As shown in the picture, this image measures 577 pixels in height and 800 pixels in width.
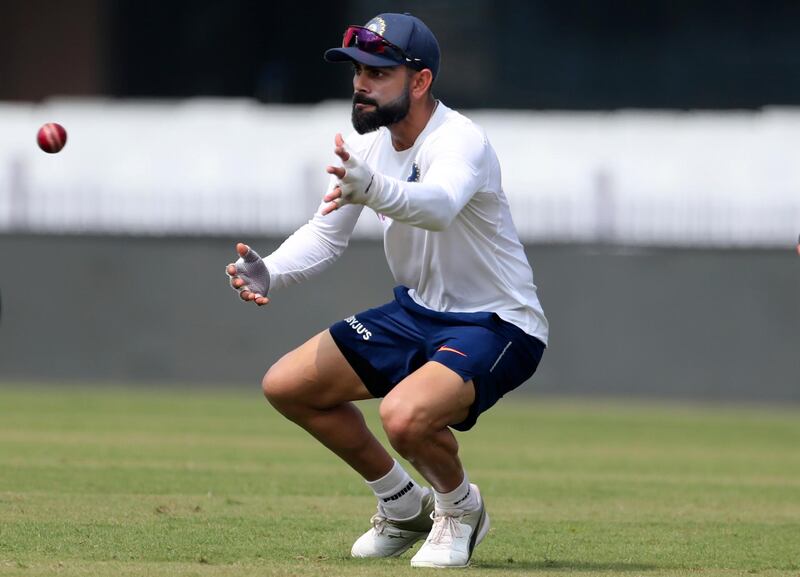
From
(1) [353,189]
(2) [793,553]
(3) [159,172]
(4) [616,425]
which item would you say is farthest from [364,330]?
(3) [159,172]

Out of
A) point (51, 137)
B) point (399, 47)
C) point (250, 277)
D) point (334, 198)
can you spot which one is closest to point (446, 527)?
point (250, 277)

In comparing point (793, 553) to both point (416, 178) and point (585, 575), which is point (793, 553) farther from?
point (416, 178)

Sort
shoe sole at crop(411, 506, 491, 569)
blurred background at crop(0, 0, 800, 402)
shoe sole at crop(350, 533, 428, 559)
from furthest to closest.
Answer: blurred background at crop(0, 0, 800, 402), shoe sole at crop(350, 533, 428, 559), shoe sole at crop(411, 506, 491, 569)

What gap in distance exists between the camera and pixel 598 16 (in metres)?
24.7

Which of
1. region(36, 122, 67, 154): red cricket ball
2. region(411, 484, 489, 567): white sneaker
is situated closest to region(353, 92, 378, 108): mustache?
region(411, 484, 489, 567): white sneaker

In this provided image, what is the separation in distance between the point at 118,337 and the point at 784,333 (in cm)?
785

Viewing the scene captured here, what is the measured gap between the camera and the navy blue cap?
7160mm

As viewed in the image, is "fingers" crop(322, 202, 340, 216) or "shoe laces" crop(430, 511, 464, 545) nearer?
"fingers" crop(322, 202, 340, 216)

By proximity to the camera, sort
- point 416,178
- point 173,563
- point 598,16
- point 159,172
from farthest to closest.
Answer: point 598,16
point 159,172
point 416,178
point 173,563

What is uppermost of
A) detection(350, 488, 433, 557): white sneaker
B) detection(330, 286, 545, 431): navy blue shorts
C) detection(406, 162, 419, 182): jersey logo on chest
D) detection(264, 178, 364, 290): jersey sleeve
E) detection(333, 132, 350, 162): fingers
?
detection(333, 132, 350, 162): fingers

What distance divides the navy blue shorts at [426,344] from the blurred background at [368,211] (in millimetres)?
12182

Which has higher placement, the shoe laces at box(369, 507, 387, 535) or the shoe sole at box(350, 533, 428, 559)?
the shoe laces at box(369, 507, 387, 535)

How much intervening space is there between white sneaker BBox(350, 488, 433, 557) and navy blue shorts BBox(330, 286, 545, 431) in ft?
1.68

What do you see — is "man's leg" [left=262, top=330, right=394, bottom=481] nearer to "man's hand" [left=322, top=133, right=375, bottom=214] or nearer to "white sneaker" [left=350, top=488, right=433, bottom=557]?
"white sneaker" [left=350, top=488, right=433, bottom=557]
